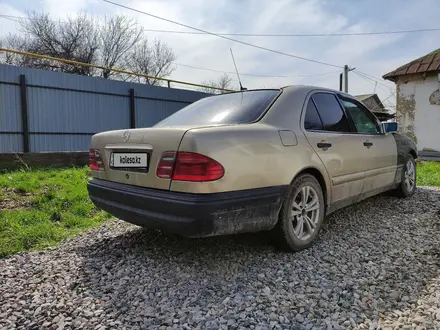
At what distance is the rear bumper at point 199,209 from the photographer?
2.11 meters

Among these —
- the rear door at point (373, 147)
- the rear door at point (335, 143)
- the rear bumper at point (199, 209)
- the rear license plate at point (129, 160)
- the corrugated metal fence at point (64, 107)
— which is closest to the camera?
the rear bumper at point (199, 209)

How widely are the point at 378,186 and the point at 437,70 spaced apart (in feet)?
25.5

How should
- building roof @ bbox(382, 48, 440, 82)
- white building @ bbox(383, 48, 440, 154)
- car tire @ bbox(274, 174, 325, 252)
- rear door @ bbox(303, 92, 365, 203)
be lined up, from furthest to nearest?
white building @ bbox(383, 48, 440, 154) → building roof @ bbox(382, 48, 440, 82) → rear door @ bbox(303, 92, 365, 203) → car tire @ bbox(274, 174, 325, 252)

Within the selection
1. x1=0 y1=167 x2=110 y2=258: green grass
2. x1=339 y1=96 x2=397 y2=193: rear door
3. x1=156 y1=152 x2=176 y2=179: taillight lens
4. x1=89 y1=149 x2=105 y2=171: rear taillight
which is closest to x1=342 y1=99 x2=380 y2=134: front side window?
x1=339 y1=96 x2=397 y2=193: rear door

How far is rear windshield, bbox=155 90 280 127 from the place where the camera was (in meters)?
2.62

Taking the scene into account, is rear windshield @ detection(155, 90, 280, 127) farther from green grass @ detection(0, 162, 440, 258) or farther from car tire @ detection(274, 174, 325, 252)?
green grass @ detection(0, 162, 440, 258)

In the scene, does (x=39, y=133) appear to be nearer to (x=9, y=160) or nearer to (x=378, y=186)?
(x=9, y=160)

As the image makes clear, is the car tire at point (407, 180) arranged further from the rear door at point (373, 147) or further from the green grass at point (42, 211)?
the green grass at point (42, 211)

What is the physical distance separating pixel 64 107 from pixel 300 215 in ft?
27.3

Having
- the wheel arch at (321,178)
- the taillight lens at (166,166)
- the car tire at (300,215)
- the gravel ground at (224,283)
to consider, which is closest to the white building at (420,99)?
the gravel ground at (224,283)

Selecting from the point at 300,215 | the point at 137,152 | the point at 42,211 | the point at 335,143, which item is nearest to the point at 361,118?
the point at 335,143

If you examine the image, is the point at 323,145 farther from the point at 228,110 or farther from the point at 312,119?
the point at 228,110

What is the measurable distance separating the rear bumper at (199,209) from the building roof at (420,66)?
31.3 ft

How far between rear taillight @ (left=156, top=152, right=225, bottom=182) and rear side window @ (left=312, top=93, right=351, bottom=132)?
1414 mm
